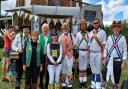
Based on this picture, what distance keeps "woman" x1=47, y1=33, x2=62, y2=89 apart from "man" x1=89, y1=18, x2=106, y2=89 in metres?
0.99

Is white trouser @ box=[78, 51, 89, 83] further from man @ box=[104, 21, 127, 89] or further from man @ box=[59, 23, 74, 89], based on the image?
man @ box=[104, 21, 127, 89]

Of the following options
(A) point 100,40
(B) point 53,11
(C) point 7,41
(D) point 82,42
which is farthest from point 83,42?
(B) point 53,11

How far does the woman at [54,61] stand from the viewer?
995 cm

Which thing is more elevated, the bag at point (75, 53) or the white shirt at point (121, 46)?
the white shirt at point (121, 46)

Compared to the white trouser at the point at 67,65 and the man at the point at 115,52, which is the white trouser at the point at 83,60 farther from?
the man at the point at 115,52

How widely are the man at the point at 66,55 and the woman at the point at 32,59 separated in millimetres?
907

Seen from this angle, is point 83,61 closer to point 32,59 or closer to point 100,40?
point 100,40

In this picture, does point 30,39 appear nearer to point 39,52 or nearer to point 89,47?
point 39,52

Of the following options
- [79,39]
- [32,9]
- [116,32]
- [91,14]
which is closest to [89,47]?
[79,39]

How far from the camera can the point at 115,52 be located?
31.7ft

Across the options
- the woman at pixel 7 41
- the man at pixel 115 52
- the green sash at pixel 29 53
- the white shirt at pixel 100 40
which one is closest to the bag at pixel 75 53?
the white shirt at pixel 100 40

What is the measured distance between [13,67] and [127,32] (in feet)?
51.4

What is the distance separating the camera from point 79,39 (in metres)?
11.0

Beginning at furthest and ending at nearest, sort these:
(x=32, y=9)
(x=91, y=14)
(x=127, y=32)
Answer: (x=127, y=32) → (x=91, y=14) → (x=32, y=9)
